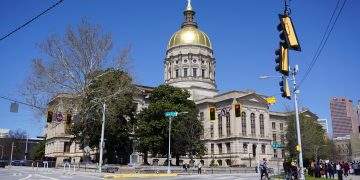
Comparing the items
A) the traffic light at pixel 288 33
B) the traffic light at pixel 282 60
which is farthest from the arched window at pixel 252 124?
the traffic light at pixel 288 33

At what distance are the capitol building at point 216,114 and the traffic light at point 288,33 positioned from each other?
58.5 metres

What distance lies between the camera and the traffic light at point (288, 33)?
1173 cm

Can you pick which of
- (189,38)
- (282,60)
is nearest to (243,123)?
(189,38)

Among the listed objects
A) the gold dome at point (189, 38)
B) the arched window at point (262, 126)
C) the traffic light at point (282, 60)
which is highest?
the gold dome at point (189, 38)

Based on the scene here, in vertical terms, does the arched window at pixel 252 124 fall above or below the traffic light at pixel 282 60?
above

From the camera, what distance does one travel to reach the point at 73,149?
264 ft

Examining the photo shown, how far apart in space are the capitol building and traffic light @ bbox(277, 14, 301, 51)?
2305 inches

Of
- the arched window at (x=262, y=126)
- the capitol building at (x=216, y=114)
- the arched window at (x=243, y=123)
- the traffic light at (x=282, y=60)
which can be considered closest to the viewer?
the traffic light at (x=282, y=60)

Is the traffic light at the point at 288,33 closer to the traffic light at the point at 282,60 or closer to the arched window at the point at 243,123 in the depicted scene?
the traffic light at the point at 282,60

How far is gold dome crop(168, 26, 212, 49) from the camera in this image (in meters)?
106

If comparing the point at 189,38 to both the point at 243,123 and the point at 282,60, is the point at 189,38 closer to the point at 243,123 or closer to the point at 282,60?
the point at 243,123

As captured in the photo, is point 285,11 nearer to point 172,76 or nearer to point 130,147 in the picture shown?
point 130,147

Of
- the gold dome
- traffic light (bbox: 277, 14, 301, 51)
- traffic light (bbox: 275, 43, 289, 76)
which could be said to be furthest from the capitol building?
traffic light (bbox: 277, 14, 301, 51)

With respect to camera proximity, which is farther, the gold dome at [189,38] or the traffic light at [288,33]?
the gold dome at [189,38]
